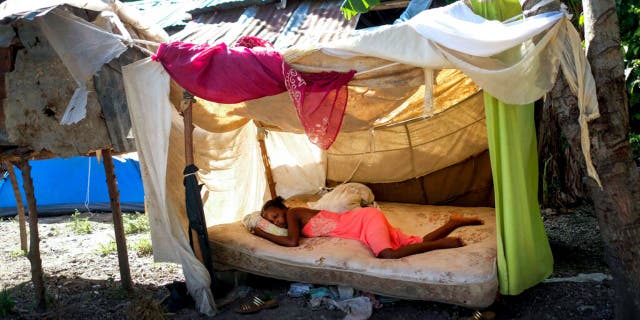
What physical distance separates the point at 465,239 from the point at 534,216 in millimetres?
696

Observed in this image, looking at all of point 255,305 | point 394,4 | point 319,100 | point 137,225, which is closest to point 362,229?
point 255,305

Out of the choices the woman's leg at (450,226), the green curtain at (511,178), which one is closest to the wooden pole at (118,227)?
the woman's leg at (450,226)

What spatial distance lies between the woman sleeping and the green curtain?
1.88 ft

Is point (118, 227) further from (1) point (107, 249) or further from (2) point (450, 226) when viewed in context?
(2) point (450, 226)

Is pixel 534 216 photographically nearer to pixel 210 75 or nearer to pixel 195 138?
pixel 210 75

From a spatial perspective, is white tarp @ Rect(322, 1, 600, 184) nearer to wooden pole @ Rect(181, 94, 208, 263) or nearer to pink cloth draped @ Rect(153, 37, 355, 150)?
pink cloth draped @ Rect(153, 37, 355, 150)

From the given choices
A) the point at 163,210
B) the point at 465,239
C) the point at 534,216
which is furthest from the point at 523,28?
the point at 163,210

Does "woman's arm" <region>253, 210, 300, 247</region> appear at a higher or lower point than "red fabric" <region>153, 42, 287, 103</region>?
lower

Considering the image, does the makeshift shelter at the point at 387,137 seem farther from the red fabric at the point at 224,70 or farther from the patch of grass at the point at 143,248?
the patch of grass at the point at 143,248

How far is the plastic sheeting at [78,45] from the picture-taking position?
400 centimetres

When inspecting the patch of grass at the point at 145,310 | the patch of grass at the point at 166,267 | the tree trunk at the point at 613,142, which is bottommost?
the patch of grass at the point at 166,267

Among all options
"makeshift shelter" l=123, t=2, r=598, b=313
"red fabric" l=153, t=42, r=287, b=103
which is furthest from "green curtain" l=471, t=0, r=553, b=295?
"red fabric" l=153, t=42, r=287, b=103

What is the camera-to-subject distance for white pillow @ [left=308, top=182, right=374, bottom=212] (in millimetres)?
5336

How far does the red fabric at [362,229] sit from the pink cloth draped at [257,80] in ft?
3.07
